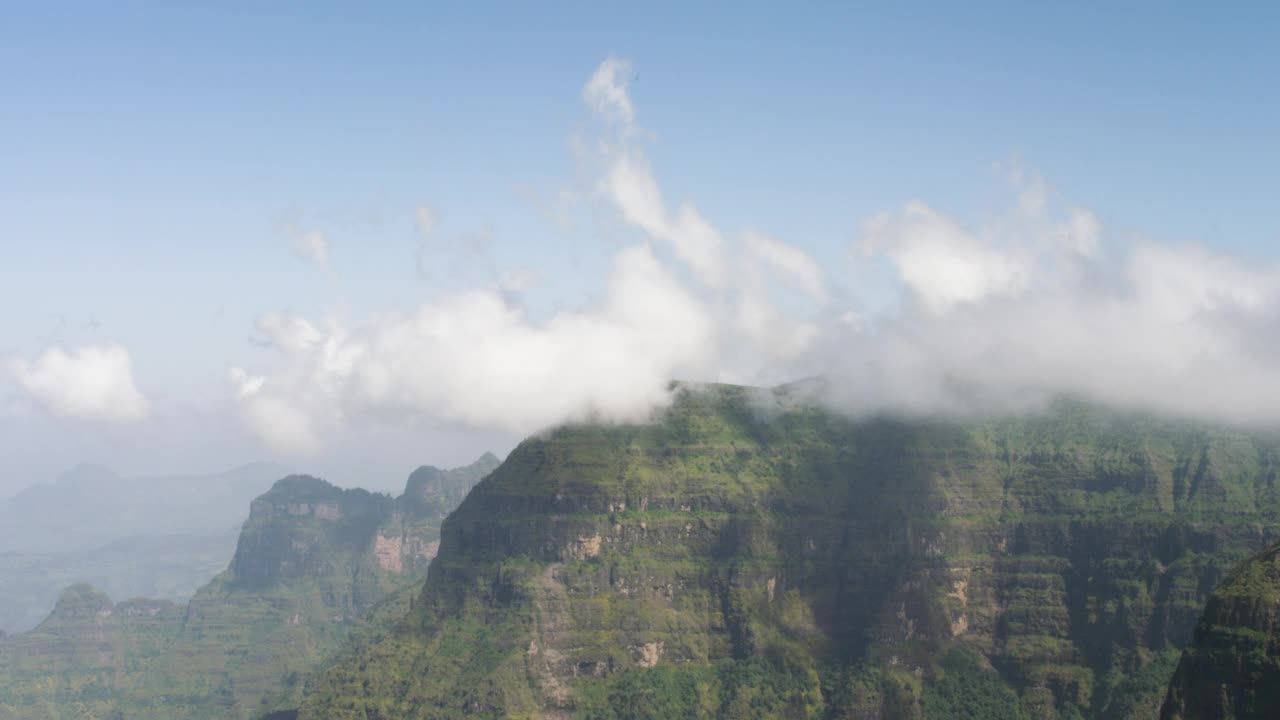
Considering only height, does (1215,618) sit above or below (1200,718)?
above

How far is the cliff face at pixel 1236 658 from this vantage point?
4884 inches

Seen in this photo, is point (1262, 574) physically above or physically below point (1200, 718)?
above

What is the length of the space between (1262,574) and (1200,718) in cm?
1473

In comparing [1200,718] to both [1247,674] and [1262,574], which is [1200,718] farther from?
[1262,574]

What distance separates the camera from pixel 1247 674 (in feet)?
412

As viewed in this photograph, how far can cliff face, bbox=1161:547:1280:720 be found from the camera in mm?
124062

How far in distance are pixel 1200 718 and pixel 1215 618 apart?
29.4 ft

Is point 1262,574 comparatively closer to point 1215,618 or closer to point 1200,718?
point 1215,618

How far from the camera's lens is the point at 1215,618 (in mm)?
130500

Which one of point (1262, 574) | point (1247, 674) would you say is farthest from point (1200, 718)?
point (1262, 574)

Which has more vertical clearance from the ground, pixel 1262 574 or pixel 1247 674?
pixel 1262 574

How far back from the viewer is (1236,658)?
127 metres

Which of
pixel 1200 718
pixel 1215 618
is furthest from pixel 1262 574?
pixel 1200 718
